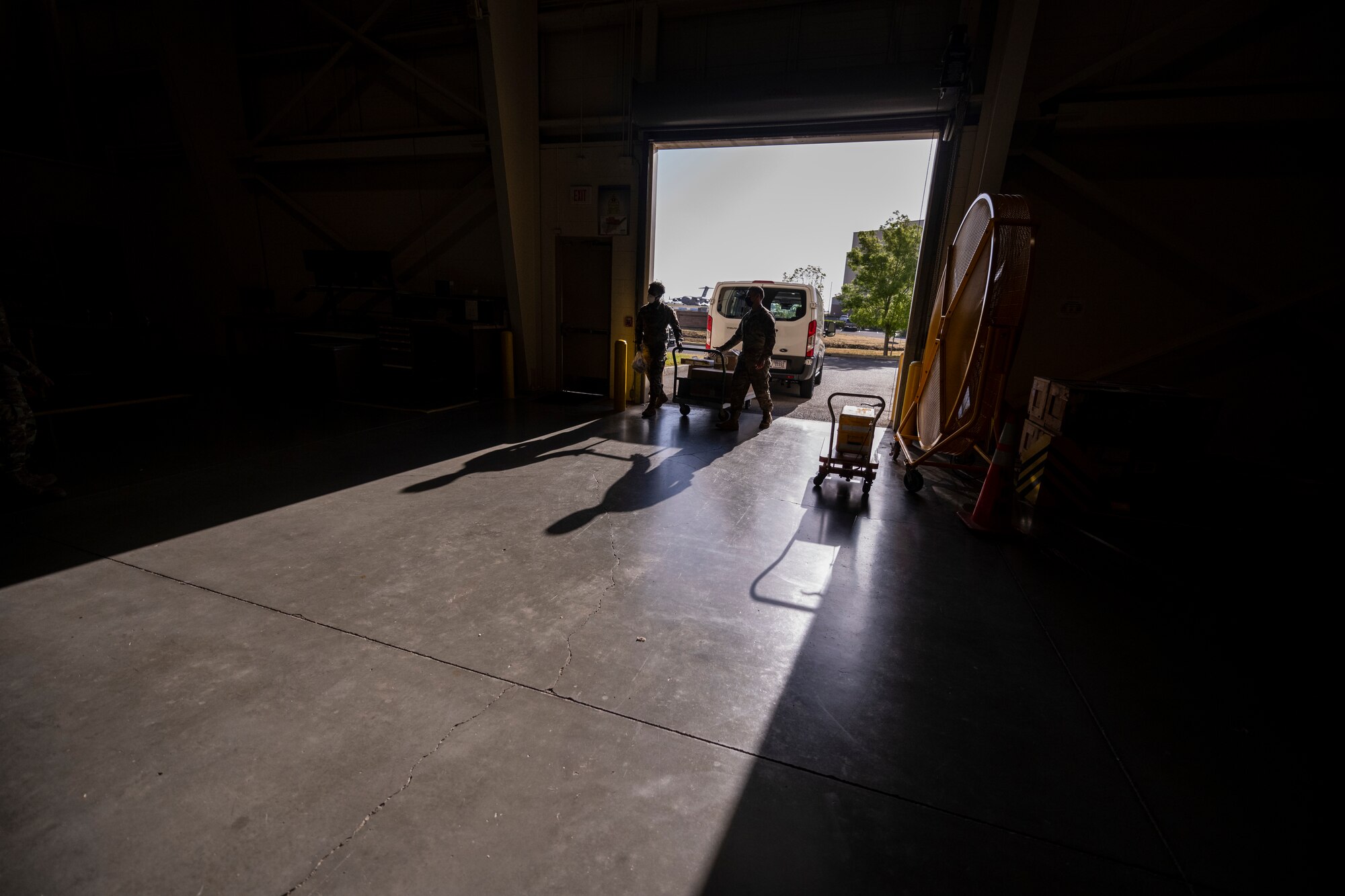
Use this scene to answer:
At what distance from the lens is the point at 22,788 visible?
66.4 inches

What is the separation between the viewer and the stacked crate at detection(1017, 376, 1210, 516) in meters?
4.36

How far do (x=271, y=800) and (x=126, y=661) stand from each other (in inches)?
51.5

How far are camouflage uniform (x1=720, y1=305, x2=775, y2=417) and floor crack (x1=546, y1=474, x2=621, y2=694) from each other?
3650mm

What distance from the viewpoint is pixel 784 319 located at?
976 cm

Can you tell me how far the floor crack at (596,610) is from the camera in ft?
7.67

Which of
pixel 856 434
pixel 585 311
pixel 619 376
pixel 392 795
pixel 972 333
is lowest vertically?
pixel 392 795

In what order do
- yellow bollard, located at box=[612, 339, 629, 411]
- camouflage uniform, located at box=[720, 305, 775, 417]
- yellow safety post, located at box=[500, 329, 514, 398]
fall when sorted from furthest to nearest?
yellow safety post, located at box=[500, 329, 514, 398] → yellow bollard, located at box=[612, 339, 629, 411] → camouflage uniform, located at box=[720, 305, 775, 417]

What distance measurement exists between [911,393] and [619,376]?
4.34 meters

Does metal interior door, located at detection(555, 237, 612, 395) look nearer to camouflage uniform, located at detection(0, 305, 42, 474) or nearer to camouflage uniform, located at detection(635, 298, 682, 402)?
camouflage uniform, located at detection(635, 298, 682, 402)

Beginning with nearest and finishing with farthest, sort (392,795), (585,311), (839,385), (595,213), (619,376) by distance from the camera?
(392,795)
(619,376)
(595,213)
(585,311)
(839,385)

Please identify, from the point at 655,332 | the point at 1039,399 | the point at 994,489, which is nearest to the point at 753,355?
the point at 655,332

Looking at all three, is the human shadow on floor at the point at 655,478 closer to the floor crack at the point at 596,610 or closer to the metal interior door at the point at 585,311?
the floor crack at the point at 596,610

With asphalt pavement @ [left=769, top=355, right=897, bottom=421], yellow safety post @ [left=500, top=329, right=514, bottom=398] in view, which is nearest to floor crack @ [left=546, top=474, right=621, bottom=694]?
asphalt pavement @ [left=769, top=355, right=897, bottom=421]

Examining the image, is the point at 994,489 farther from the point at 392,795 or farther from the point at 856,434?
the point at 392,795
